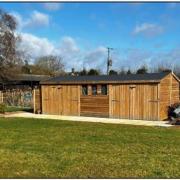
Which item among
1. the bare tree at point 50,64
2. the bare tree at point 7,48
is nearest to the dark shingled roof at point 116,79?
the bare tree at point 7,48

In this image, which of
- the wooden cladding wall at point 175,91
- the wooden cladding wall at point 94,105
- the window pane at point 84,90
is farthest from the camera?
the window pane at point 84,90

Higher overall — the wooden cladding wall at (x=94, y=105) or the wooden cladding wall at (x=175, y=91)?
the wooden cladding wall at (x=175, y=91)

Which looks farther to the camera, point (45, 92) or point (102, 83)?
point (45, 92)

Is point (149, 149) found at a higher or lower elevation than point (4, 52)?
lower

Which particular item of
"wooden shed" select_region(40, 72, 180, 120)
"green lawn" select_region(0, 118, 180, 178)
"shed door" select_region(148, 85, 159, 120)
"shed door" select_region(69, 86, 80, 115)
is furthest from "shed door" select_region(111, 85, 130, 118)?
"green lawn" select_region(0, 118, 180, 178)

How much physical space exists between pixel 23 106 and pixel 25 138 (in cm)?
1930

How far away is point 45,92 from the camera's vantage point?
2547 cm

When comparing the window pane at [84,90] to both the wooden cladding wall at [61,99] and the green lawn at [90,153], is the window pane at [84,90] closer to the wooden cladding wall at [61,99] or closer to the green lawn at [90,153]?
the wooden cladding wall at [61,99]

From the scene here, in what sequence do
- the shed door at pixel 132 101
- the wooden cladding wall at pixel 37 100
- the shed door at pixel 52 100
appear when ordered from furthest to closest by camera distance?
the wooden cladding wall at pixel 37 100
the shed door at pixel 52 100
the shed door at pixel 132 101

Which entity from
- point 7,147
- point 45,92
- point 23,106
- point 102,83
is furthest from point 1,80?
point 7,147

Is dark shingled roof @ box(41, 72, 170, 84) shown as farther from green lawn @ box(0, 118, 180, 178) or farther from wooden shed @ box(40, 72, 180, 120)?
green lawn @ box(0, 118, 180, 178)

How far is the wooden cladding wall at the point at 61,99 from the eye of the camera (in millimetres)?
23984

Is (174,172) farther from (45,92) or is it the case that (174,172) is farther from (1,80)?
(1,80)

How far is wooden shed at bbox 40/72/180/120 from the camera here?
2086cm
